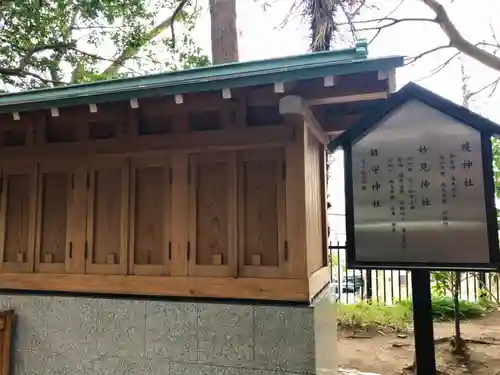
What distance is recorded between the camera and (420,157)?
3.17 m

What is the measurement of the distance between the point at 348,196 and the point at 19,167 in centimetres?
332

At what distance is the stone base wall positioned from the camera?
342cm

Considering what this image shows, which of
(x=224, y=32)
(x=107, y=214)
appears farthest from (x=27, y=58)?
(x=107, y=214)

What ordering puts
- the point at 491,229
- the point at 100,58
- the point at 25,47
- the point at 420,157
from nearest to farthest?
the point at 491,229 < the point at 420,157 < the point at 25,47 < the point at 100,58

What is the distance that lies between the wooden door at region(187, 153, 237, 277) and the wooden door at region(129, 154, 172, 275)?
0.85 feet

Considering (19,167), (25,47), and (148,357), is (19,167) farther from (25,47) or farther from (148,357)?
(25,47)

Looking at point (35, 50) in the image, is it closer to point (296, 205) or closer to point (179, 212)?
point (179, 212)

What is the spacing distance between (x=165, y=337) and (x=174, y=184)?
1.38 metres

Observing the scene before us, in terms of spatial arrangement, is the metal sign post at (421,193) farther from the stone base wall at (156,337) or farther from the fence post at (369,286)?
the fence post at (369,286)

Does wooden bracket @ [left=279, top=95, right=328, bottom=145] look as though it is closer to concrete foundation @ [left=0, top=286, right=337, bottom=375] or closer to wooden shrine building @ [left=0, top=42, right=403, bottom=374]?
wooden shrine building @ [left=0, top=42, right=403, bottom=374]

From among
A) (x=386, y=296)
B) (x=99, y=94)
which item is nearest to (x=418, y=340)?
(x=99, y=94)

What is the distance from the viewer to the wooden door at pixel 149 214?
12.6 ft

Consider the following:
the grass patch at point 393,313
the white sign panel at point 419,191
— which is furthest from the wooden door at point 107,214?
the grass patch at point 393,313

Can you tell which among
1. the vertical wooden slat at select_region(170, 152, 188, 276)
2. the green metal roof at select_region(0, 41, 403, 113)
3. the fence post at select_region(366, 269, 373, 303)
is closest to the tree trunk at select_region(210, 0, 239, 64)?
the green metal roof at select_region(0, 41, 403, 113)
